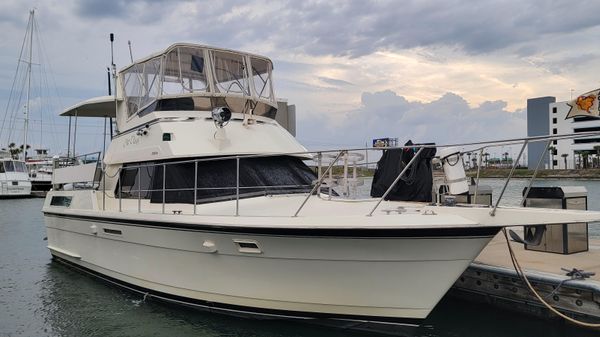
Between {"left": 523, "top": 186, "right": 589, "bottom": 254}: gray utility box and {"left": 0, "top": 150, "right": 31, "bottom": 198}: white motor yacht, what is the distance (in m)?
42.8

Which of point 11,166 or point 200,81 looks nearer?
point 200,81

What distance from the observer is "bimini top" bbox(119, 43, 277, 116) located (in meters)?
8.17

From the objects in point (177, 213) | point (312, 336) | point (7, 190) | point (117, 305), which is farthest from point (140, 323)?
point (7, 190)

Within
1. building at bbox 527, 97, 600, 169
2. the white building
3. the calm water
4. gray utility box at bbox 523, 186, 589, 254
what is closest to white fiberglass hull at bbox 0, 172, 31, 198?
the calm water

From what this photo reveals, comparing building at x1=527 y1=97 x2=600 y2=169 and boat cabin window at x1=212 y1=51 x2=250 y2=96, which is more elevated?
building at x1=527 y1=97 x2=600 y2=169

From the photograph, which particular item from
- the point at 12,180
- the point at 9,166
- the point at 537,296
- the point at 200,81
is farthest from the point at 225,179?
the point at 9,166

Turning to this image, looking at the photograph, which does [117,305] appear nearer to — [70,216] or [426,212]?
[70,216]

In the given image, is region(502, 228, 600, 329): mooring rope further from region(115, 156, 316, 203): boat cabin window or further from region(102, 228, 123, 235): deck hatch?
region(102, 228, 123, 235): deck hatch

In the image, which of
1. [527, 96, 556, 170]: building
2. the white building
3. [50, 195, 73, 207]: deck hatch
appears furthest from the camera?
[527, 96, 556, 170]: building

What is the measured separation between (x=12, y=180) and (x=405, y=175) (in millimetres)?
43063

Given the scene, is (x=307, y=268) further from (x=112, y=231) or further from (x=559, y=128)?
(x=559, y=128)

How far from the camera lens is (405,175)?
651 centimetres

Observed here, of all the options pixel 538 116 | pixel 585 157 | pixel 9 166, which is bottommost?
pixel 9 166

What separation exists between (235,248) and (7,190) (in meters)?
41.8
